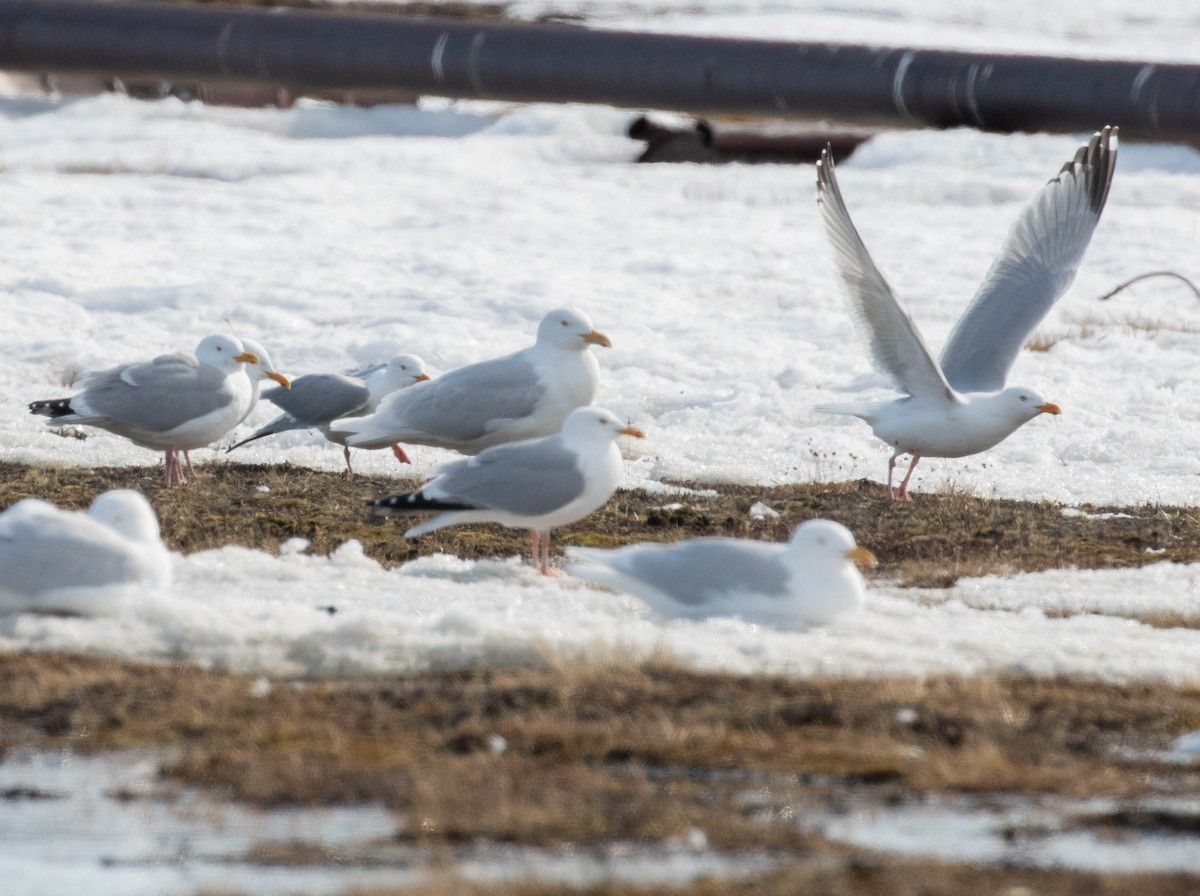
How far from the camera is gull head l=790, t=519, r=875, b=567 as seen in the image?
21.8 feet

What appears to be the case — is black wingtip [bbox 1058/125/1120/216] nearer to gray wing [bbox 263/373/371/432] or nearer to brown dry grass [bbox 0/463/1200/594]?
brown dry grass [bbox 0/463/1200/594]

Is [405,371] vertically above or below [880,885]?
below

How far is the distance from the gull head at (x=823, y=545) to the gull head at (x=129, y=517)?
2484 millimetres

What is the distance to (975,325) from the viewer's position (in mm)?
12031

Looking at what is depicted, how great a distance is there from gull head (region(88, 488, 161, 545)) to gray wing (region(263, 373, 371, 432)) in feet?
15.8

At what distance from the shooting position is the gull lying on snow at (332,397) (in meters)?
11.5

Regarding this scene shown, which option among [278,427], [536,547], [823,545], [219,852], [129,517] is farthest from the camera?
Answer: [278,427]

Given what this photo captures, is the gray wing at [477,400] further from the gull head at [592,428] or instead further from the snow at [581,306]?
the gull head at [592,428]

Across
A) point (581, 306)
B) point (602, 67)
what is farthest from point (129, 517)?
point (602, 67)

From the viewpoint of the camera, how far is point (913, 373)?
35.9 ft

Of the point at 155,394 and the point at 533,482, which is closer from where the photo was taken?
the point at 533,482

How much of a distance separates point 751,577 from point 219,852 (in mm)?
3052

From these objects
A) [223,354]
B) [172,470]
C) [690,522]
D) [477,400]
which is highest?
[477,400]

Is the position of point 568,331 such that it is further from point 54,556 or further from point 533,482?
point 54,556
